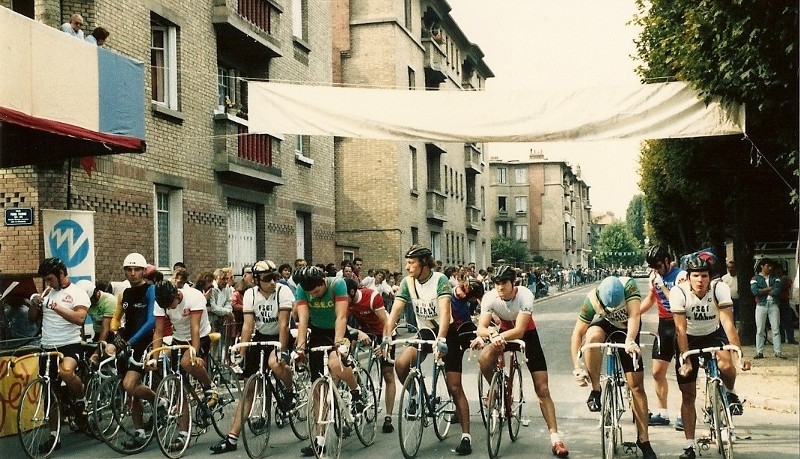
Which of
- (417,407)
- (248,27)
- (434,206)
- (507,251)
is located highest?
(248,27)

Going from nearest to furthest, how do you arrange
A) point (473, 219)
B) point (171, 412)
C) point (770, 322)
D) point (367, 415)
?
point (171, 412), point (367, 415), point (770, 322), point (473, 219)

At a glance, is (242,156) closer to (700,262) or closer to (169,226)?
(169,226)

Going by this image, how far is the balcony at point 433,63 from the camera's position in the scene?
39.1 m

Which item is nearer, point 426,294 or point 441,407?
point 426,294

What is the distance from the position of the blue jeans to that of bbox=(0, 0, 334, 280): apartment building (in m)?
10.5

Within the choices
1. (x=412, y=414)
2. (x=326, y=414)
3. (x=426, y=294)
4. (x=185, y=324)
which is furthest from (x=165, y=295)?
(x=412, y=414)

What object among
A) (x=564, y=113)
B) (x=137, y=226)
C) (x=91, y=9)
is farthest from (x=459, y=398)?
(x=91, y=9)

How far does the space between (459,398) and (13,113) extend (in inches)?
217

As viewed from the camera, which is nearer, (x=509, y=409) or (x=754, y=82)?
(x=509, y=409)

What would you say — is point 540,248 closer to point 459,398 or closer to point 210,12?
point 210,12

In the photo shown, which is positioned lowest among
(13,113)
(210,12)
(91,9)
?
(13,113)

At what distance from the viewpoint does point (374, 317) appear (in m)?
10.3

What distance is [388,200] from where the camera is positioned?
34.1m

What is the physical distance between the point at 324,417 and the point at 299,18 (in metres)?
18.0
